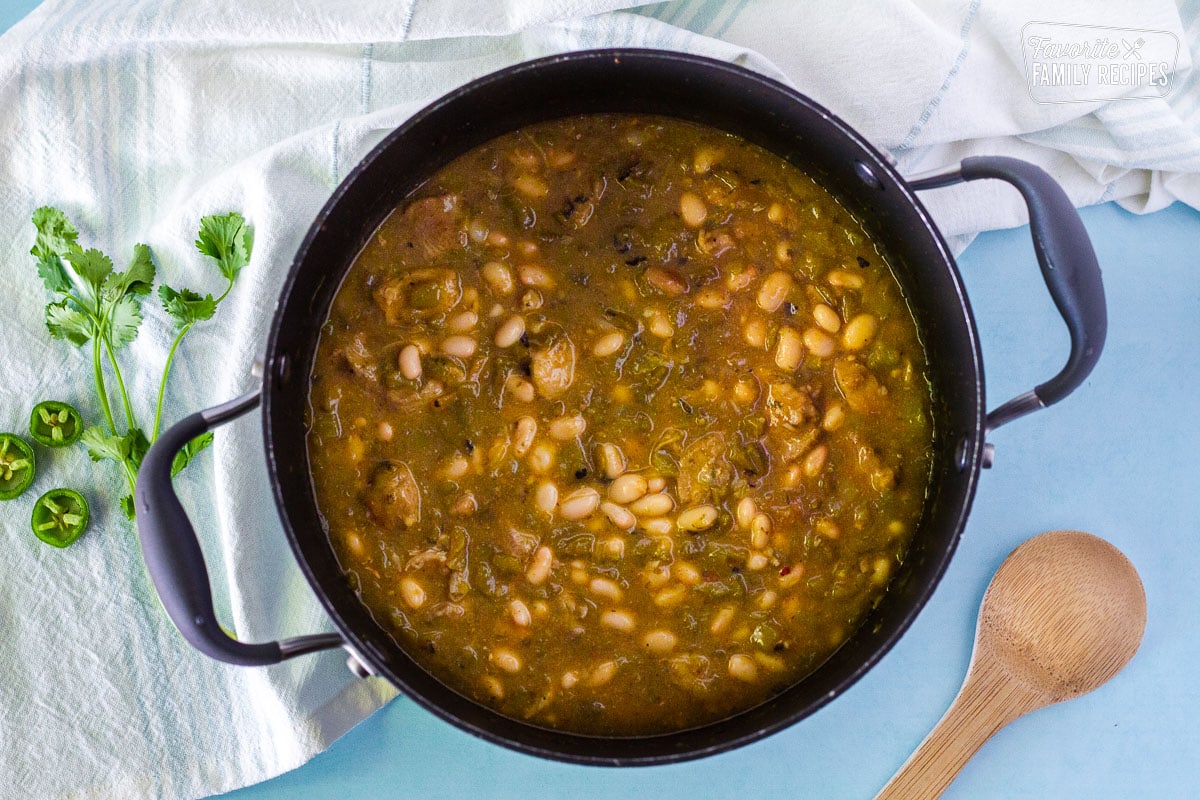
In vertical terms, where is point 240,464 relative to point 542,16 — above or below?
below

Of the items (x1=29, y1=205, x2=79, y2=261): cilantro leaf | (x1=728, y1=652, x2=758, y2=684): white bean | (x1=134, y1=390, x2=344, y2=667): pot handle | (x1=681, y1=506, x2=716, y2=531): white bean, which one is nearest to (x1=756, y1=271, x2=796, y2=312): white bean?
(x1=681, y1=506, x2=716, y2=531): white bean

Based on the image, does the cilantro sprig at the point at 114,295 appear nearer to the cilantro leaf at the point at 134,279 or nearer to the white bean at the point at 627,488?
the cilantro leaf at the point at 134,279

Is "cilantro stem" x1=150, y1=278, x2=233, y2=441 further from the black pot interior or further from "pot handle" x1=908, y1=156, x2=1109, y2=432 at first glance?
"pot handle" x1=908, y1=156, x2=1109, y2=432

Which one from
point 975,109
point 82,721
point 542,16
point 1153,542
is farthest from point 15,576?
point 1153,542

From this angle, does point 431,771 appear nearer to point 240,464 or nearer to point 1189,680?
point 240,464

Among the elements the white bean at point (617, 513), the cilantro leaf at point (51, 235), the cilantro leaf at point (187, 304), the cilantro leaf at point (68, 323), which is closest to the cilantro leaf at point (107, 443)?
the cilantro leaf at point (68, 323)
